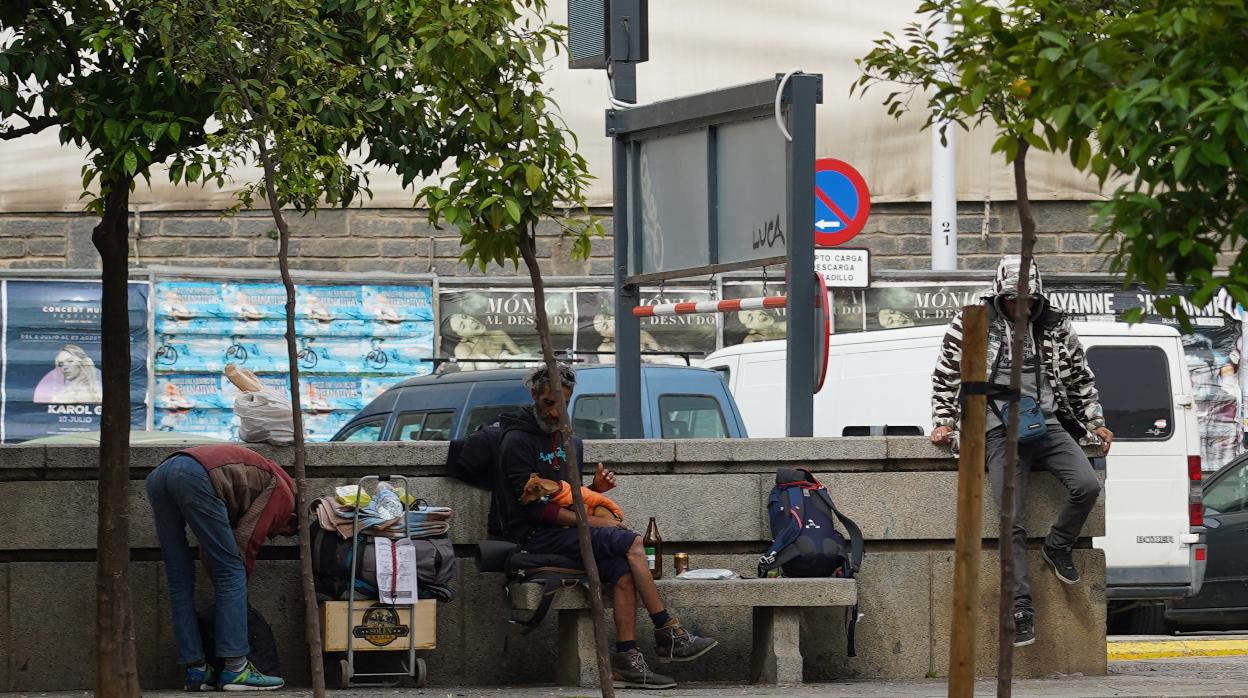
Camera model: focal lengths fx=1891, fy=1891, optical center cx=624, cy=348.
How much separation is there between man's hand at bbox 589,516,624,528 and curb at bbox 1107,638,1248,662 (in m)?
4.23

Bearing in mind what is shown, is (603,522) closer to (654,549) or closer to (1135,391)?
(654,549)

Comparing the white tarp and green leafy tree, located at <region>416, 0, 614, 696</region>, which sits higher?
the white tarp

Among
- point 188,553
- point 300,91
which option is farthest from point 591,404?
point 300,91

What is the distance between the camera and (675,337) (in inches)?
699

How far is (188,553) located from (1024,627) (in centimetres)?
414

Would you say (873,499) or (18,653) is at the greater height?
(873,499)

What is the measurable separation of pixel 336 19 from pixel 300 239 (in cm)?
871

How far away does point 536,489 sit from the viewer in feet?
29.6

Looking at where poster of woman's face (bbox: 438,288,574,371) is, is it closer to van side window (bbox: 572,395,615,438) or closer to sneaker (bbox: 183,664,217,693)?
van side window (bbox: 572,395,615,438)

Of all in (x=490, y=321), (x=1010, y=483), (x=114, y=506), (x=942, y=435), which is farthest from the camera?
(x=490, y=321)

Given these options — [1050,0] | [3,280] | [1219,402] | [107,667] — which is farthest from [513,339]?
[1050,0]

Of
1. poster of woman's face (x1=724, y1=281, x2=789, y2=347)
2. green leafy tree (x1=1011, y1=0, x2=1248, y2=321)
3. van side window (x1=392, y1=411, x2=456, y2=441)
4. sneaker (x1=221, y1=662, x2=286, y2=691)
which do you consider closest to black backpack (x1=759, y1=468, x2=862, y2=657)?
sneaker (x1=221, y1=662, x2=286, y2=691)

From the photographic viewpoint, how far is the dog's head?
902 cm

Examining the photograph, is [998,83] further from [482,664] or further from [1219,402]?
[1219,402]
